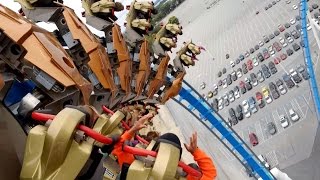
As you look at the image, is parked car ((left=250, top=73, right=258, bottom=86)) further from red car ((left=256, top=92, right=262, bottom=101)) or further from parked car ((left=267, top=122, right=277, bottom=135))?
parked car ((left=267, top=122, right=277, bottom=135))

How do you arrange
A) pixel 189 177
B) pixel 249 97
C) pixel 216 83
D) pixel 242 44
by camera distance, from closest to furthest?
pixel 189 177 → pixel 249 97 → pixel 216 83 → pixel 242 44

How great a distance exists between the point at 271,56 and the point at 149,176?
1003 inches

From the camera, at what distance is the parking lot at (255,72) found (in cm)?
1902

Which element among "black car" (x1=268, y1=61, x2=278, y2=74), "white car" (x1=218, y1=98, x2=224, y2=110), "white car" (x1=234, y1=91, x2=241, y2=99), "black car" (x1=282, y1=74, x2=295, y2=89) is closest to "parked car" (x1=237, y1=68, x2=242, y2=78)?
"white car" (x1=234, y1=91, x2=241, y2=99)

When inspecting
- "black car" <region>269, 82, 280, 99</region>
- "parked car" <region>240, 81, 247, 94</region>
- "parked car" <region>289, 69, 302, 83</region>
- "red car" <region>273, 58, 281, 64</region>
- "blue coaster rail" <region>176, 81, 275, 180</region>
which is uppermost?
"blue coaster rail" <region>176, 81, 275, 180</region>

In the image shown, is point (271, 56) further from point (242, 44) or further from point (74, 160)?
point (74, 160)

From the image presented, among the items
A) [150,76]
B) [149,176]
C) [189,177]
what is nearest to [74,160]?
[149,176]

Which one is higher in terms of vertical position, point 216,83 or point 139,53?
point 139,53

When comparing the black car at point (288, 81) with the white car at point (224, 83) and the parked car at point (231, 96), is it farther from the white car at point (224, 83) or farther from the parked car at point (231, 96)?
the white car at point (224, 83)

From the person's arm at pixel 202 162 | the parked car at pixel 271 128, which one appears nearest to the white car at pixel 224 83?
the parked car at pixel 271 128

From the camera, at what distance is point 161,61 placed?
11891mm

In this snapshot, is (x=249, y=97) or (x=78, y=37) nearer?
(x=78, y=37)

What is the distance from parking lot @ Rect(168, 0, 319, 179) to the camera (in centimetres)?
1902

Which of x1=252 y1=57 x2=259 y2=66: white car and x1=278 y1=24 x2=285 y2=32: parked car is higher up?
x1=278 y1=24 x2=285 y2=32: parked car
